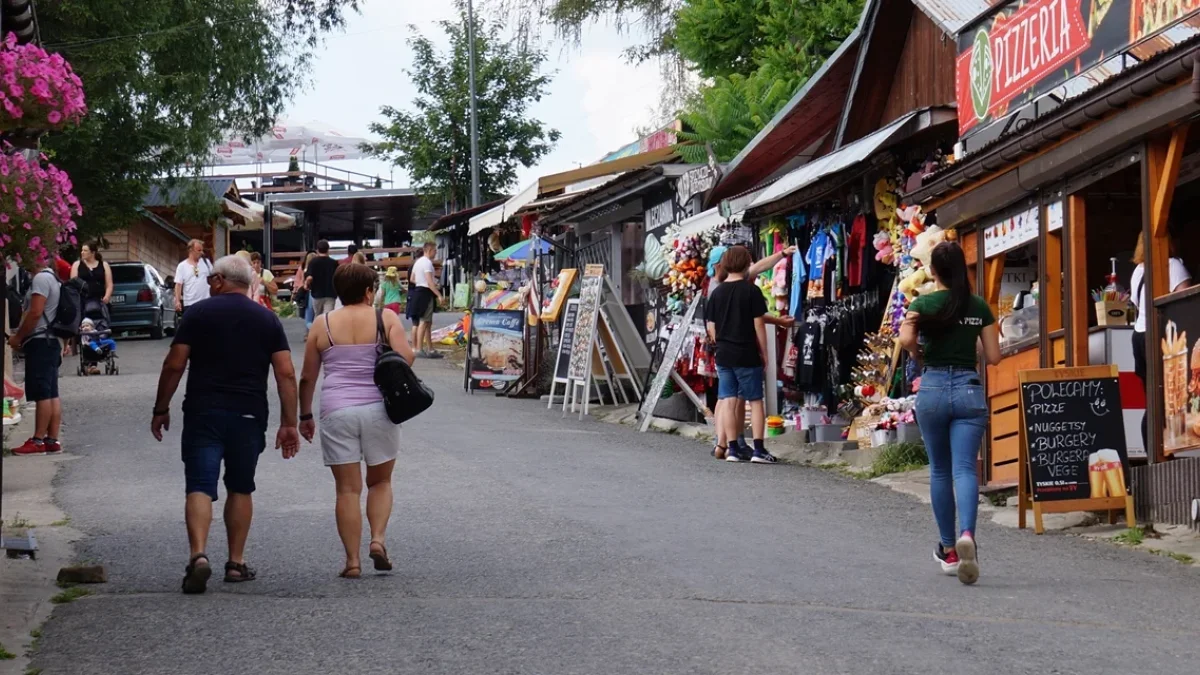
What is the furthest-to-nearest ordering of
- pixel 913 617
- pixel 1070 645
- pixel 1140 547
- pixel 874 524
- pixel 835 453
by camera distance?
pixel 835 453
pixel 874 524
pixel 1140 547
pixel 913 617
pixel 1070 645

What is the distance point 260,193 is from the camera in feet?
207

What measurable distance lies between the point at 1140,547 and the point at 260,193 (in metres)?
55.7

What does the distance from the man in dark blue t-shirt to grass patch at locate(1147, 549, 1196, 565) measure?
195 inches

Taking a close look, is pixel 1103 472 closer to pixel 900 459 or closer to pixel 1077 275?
pixel 1077 275

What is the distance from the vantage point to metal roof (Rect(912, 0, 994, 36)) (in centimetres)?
1636

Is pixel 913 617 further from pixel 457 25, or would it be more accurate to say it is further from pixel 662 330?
pixel 457 25

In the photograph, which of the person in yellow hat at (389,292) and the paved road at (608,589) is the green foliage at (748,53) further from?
the paved road at (608,589)

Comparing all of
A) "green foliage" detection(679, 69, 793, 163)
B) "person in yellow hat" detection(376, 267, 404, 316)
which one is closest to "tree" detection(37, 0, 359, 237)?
"person in yellow hat" detection(376, 267, 404, 316)

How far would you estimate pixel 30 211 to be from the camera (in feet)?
25.4

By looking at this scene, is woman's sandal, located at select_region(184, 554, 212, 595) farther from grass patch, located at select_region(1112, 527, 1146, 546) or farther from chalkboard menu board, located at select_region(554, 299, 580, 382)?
chalkboard menu board, located at select_region(554, 299, 580, 382)

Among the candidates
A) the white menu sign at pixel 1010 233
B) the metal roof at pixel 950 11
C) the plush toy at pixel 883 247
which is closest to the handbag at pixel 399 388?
the white menu sign at pixel 1010 233

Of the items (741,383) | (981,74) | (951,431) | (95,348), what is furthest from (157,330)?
(951,431)

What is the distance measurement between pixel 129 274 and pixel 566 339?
14.7 metres

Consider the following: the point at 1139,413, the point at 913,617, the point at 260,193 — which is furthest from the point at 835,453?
the point at 260,193
